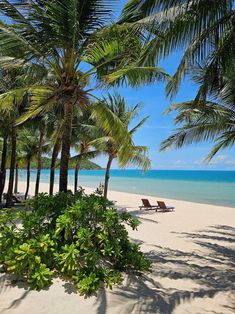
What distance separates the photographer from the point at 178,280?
535 cm

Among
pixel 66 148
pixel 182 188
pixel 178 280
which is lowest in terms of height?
pixel 182 188

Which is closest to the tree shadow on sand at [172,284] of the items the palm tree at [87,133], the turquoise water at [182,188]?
the palm tree at [87,133]

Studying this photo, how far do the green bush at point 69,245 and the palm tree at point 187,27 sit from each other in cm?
343

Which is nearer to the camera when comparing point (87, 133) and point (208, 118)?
point (208, 118)

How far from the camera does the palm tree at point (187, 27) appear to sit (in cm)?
534

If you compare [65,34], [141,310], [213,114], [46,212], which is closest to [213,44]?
[65,34]

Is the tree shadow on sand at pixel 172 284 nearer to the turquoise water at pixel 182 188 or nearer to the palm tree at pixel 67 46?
the palm tree at pixel 67 46

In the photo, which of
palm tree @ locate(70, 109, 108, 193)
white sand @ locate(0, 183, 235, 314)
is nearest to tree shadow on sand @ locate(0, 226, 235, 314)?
white sand @ locate(0, 183, 235, 314)

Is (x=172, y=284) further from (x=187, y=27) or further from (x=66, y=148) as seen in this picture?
(x=187, y=27)

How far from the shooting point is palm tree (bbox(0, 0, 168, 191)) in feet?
18.6

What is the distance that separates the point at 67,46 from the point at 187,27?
7.75 feet

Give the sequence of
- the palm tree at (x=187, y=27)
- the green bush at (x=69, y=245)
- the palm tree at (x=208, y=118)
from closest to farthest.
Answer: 1. the green bush at (x=69, y=245)
2. the palm tree at (x=187, y=27)
3. the palm tree at (x=208, y=118)

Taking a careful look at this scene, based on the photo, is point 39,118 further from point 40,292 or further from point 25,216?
point 40,292

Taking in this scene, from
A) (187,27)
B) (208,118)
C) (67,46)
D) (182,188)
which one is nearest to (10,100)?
(67,46)
